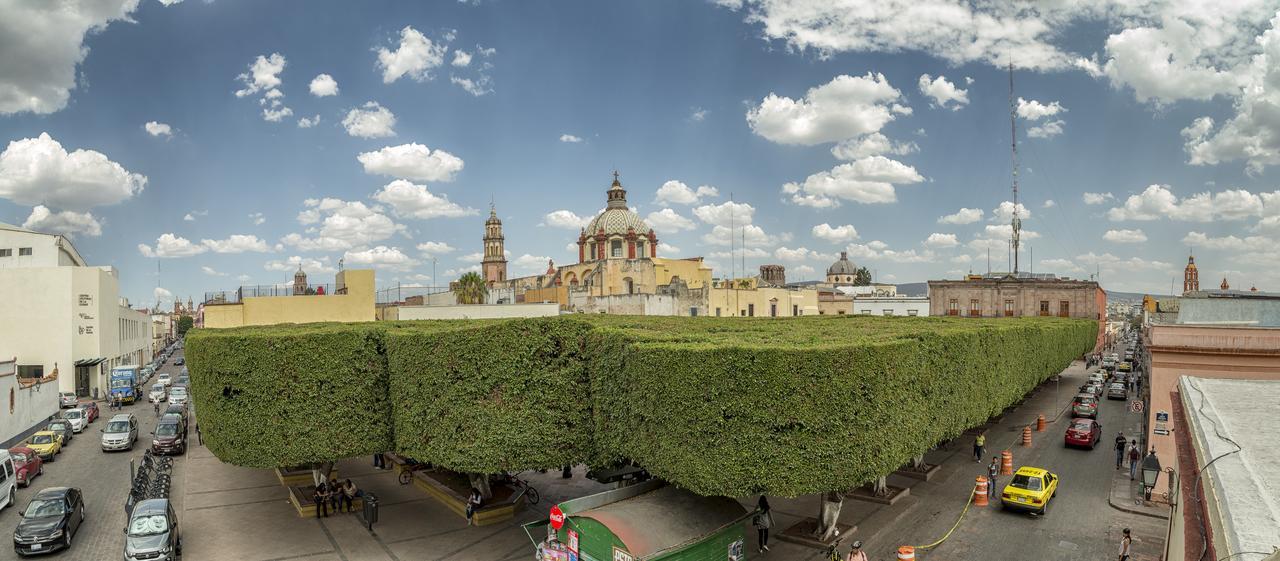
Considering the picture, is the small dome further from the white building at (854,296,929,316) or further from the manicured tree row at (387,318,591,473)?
the manicured tree row at (387,318,591,473)

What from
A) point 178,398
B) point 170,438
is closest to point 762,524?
point 170,438

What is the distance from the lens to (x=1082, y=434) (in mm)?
32750

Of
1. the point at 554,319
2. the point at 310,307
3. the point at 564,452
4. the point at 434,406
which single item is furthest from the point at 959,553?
the point at 310,307

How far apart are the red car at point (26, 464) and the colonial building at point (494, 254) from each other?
7583 cm

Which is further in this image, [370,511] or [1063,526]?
[1063,526]

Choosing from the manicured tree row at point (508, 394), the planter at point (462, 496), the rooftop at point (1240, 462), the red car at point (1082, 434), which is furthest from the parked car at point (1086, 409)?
the manicured tree row at point (508, 394)

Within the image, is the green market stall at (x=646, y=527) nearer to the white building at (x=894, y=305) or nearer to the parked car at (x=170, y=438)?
the parked car at (x=170, y=438)

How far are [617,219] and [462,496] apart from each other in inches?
2620

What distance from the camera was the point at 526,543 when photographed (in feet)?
65.9

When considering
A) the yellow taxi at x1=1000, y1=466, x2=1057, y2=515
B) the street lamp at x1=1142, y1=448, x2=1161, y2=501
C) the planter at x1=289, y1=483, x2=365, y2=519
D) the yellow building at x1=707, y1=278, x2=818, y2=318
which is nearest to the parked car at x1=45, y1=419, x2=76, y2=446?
the planter at x1=289, y1=483, x2=365, y2=519

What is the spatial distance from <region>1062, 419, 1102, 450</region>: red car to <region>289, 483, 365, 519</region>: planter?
103 feet

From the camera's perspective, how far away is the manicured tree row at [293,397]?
18.6 meters

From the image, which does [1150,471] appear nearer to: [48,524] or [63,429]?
[48,524]

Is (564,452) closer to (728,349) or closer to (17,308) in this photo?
(728,349)
